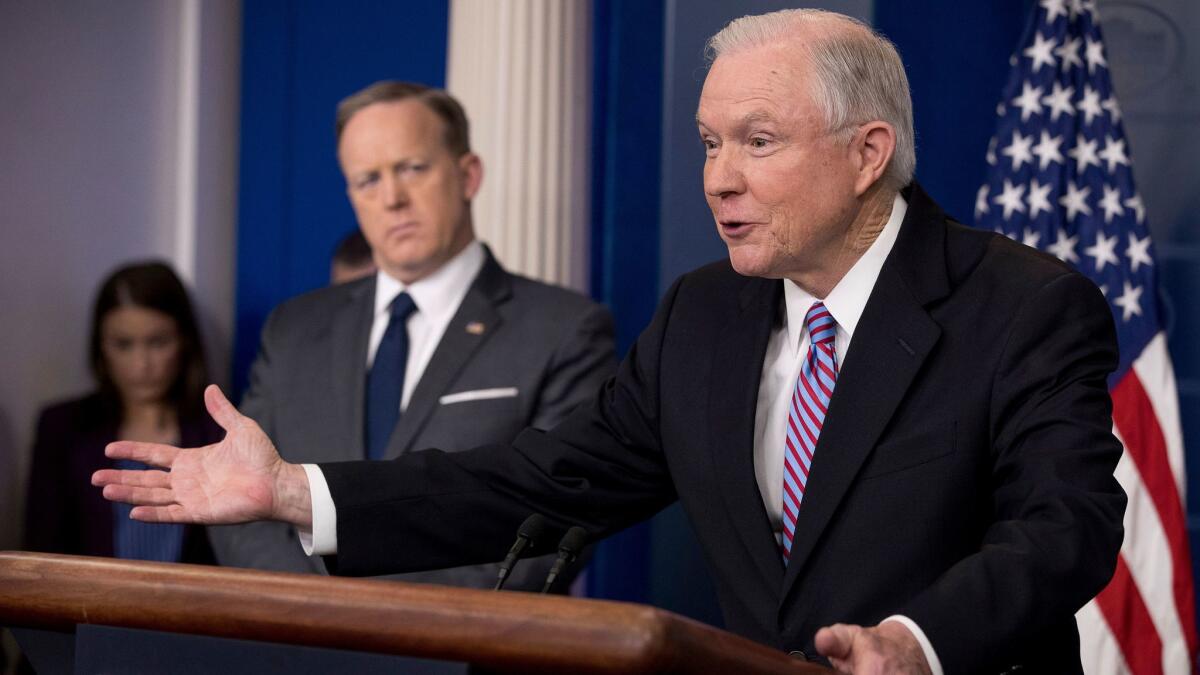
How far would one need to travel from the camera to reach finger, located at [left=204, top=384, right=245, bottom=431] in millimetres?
2084

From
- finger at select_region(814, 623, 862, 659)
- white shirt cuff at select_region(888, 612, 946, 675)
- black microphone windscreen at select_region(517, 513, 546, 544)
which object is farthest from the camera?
black microphone windscreen at select_region(517, 513, 546, 544)

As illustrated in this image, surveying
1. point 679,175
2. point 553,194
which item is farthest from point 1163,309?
point 553,194

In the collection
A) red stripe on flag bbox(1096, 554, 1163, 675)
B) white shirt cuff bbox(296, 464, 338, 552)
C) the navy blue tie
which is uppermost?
white shirt cuff bbox(296, 464, 338, 552)

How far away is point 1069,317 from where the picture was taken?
2031 millimetres

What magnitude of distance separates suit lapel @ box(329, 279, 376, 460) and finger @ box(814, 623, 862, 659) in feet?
6.62

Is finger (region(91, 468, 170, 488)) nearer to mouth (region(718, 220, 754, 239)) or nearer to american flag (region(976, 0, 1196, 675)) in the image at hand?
mouth (region(718, 220, 754, 239))

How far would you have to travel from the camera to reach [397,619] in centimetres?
139

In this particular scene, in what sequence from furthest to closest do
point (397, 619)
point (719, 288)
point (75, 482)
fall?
point (75, 482)
point (719, 288)
point (397, 619)

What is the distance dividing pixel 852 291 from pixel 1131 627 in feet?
6.19

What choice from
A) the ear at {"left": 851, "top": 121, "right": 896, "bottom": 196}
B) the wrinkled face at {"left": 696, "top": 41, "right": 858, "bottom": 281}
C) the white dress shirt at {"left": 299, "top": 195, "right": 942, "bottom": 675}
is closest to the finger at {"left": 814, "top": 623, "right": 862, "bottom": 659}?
the white dress shirt at {"left": 299, "top": 195, "right": 942, "bottom": 675}

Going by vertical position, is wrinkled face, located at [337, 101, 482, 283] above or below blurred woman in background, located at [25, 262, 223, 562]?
above

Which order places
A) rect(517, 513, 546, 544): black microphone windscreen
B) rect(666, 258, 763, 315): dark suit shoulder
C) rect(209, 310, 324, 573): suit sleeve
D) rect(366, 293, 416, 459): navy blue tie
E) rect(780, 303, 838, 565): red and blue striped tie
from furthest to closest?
rect(366, 293, 416, 459): navy blue tie
rect(209, 310, 324, 573): suit sleeve
rect(666, 258, 763, 315): dark suit shoulder
rect(780, 303, 838, 565): red and blue striped tie
rect(517, 513, 546, 544): black microphone windscreen

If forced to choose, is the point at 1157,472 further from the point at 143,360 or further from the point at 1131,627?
the point at 143,360

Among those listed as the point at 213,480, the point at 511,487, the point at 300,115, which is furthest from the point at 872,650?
the point at 300,115
